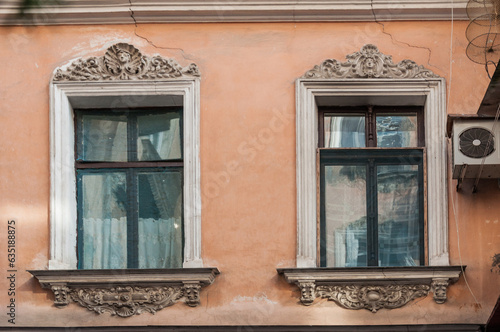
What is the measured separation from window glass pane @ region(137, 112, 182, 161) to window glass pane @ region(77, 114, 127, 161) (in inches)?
7.5

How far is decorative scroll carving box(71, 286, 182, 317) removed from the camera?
8109 mm

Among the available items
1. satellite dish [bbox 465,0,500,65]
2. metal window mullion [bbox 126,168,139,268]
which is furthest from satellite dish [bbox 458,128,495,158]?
metal window mullion [bbox 126,168,139,268]

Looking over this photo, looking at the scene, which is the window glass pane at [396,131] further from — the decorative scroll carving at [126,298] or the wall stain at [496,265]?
the decorative scroll carving at [126,298]

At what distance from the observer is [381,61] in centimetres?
857

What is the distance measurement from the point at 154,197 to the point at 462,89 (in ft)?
11.1

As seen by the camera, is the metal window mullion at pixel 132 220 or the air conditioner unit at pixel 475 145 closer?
the air conditioner unit at pixel 475 145

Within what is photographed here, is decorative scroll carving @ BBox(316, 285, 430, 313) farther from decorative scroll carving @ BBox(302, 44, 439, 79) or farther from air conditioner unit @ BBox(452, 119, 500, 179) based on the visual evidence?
decorative scroll carving @ BBox(302, 44, 439, 79)

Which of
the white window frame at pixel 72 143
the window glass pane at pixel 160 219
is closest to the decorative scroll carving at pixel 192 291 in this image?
the white window frame at pixel 72 143

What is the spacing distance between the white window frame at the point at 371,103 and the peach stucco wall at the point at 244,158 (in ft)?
0.35

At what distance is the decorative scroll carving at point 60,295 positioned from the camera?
812 cm

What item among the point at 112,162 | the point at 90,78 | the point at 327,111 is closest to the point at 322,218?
the point at 327,111

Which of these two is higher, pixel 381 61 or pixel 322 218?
pixel 381 61

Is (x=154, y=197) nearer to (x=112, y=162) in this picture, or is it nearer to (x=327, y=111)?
(x=112, y=162)

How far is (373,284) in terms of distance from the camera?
803 cm
